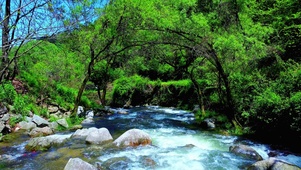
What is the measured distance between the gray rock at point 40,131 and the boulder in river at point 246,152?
6962 mm

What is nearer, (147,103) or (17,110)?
(17,110)

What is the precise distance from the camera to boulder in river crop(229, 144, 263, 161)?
6826mm

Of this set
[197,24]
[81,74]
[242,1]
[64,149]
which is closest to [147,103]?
[81,74]

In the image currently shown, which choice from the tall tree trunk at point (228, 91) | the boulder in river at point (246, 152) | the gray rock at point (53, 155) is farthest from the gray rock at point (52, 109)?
the boulder in river at point (246, 152)

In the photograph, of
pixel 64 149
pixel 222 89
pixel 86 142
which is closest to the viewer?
pixel 64 149

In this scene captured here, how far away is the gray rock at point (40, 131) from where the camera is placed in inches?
354

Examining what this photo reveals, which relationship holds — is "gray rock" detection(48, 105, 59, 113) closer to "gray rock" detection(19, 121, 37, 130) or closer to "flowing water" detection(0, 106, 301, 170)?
"gray rock" detection(19, 121, 37, 130)

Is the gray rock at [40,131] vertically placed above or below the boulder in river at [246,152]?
above

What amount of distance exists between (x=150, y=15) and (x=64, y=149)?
6319 millimetres

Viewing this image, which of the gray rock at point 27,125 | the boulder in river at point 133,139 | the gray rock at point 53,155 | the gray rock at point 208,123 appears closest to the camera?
the gray rock at point 53,155

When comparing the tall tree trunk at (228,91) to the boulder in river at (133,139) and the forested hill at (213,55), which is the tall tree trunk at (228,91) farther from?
the boulder in river at (133,139)

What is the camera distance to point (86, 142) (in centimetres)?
816

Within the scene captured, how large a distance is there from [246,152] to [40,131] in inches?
298

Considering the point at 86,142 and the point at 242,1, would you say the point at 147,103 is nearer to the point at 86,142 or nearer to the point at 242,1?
the point at 242,1
